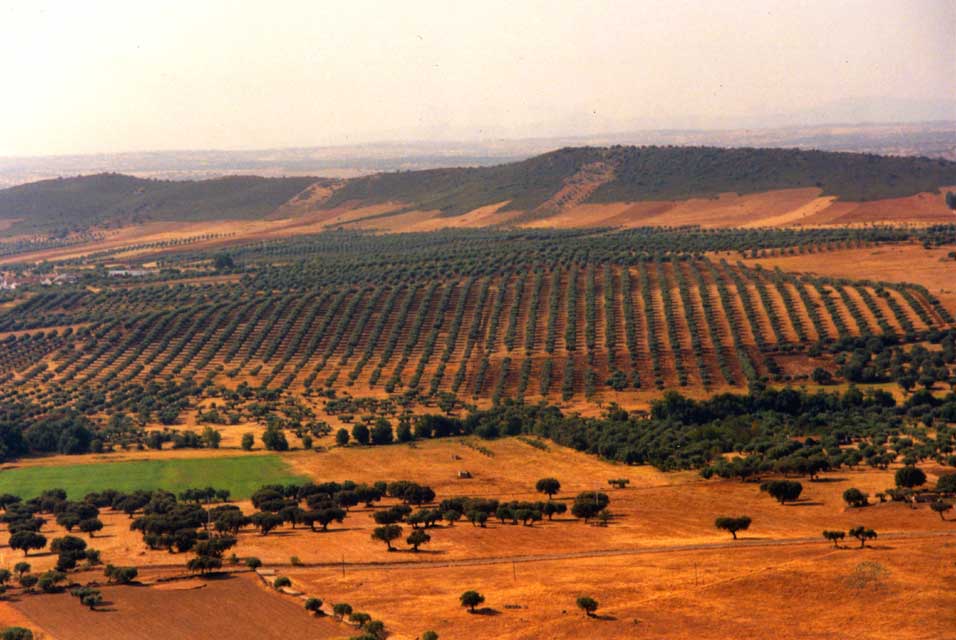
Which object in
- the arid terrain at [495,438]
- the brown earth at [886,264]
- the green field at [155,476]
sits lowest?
the green field at [155,476]

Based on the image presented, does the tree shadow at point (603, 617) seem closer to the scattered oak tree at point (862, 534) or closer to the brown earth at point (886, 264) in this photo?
the scattered oak tree at point (862, 534)

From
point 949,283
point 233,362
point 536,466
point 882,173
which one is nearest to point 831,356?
point 949,283

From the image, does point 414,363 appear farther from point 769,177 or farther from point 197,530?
point 769,177

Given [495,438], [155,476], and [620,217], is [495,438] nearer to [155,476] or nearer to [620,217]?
[155,476]

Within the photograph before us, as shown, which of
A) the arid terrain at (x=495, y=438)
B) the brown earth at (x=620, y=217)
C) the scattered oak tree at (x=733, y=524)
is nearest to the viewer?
the arid terrain at (x=495, y=438)

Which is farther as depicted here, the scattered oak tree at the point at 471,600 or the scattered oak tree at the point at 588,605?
the scattered oak tree at the point at 471,600

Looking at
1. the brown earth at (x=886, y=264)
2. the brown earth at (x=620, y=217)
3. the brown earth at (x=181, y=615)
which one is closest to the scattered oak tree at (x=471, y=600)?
the brown earth at (x=181, y=615)

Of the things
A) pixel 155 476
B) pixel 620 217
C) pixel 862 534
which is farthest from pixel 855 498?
pixel 620 217

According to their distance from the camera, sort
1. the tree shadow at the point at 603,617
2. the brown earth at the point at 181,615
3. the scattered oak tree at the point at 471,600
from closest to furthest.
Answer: the brown earth at the point at 181,615 < the tree shadow at the point at 603,617 < the scattered oak tree at the point at 471,600
